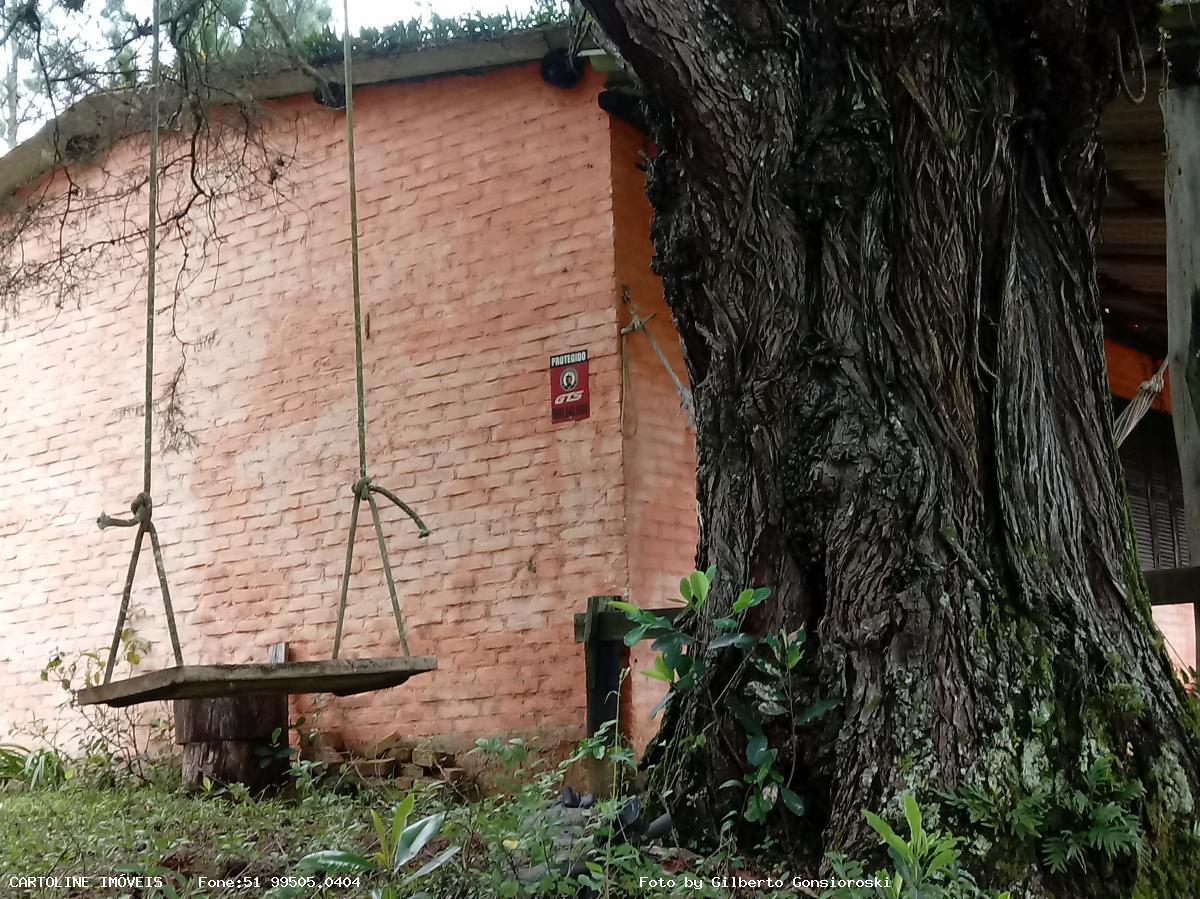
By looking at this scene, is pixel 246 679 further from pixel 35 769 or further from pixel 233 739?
pixel 35 769

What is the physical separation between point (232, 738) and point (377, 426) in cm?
183

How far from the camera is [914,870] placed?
7.22 ft

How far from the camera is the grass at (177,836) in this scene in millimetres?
3010

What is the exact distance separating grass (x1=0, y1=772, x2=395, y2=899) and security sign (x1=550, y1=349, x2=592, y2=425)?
2.03 meters

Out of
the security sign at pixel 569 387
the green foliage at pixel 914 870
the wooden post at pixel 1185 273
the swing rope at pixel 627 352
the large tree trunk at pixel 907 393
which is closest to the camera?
the green foliage at pixel 914 870

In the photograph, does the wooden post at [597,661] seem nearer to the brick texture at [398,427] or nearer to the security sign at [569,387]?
the brick texture at [398,427]

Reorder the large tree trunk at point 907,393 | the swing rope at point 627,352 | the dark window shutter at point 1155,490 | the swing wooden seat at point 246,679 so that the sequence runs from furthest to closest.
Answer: the dark window shutter at point 1155,490, the swing rope at point 627,352, the swing wooden seat at point 246,679, the large tree trunk at point 907,393

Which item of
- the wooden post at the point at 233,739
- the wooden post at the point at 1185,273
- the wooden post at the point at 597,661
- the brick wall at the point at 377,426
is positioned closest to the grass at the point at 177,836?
the wooden post at the point at 233,739

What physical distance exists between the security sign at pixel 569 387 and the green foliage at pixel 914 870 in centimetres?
363

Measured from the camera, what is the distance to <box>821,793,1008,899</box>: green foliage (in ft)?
7.19

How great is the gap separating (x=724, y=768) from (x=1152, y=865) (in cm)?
95

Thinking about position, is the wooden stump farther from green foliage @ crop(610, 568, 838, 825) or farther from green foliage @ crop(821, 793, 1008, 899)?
green foliage @ crop(821, 793, 1008, 899)

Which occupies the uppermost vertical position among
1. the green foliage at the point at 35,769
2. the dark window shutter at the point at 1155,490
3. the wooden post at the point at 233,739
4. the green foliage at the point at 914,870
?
the dark window shutter at the point at 1155,490

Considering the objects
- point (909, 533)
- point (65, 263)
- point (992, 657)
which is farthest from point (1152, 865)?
point (65, 263)
